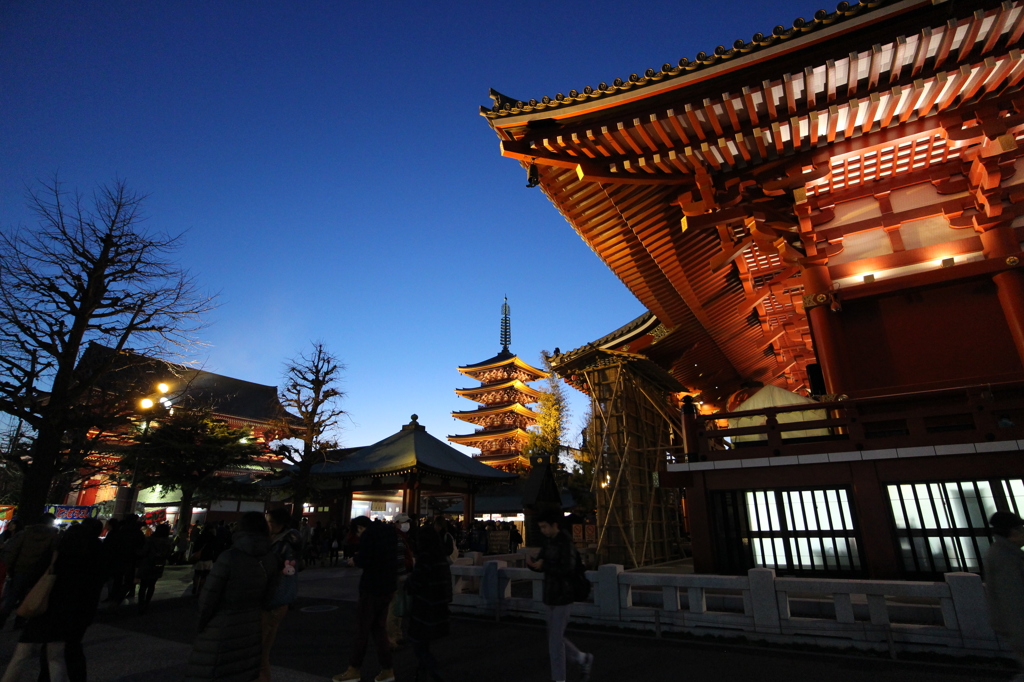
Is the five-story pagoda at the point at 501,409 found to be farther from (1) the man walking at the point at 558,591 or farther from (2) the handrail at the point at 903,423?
(1) the man walking at the point at 558,591

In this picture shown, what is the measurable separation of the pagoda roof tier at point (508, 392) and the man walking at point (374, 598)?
42.5 m

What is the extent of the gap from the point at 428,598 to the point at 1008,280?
939 centimetres

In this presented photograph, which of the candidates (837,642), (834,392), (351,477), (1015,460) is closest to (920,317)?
(834,392)

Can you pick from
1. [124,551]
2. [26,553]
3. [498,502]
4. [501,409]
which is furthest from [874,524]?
[501,409]

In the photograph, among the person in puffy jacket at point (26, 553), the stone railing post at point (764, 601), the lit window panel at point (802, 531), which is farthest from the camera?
the lit window panel at point (802, 531)

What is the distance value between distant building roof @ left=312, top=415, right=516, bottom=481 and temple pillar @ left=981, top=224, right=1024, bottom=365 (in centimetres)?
1717

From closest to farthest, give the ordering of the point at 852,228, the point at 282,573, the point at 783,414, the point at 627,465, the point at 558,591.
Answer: the point at 282,573 → the point at 558,591 → the point at 852,228 → the point at 783,414 → the point at 627,465

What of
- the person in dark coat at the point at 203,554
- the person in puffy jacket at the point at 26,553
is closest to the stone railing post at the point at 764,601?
the person in puffy jacket at the point at 26,553

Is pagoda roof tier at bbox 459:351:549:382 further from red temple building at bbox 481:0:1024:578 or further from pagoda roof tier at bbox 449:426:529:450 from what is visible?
red temple building at bbox 481:0:1024:578

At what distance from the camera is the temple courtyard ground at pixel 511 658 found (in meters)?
4.93

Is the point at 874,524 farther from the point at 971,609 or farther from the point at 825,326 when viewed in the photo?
the point at 825,326

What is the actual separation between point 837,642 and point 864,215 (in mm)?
7209

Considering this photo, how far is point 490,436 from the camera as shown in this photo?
46375 millimetres

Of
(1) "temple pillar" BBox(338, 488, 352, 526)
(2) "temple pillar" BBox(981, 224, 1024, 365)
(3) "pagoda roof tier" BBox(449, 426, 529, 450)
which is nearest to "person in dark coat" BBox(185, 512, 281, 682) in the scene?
(2) "temple pillar" BBox(981, 224, 1024, 365)
